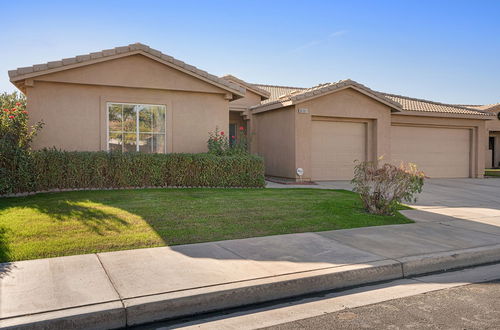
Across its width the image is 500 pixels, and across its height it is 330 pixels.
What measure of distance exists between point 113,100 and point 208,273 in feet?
31.1

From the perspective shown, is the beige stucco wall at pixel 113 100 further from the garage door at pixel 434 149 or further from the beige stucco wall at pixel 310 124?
the garage door at pixel 434 149

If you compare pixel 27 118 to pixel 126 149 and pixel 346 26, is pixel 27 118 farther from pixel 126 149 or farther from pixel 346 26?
pixel 346 26

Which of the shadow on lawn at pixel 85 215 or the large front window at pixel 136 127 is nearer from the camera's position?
the shadow on lawn at pixel 85 215

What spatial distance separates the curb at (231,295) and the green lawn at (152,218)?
2064mm

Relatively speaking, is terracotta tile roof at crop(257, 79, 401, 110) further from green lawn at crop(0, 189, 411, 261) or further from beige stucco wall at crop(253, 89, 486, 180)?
green lawn at crop(0, 189, 411, 261)

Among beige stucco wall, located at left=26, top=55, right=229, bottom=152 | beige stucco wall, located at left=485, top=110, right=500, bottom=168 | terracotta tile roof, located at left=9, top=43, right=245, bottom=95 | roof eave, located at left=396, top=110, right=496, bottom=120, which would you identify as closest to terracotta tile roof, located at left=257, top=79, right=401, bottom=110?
roof eave, located at left=396, top=110, right=496, bottom=120

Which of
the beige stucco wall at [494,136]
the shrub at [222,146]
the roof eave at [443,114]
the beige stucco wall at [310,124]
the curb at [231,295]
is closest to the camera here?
the curb at [231,295]

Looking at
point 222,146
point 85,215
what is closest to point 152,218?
point 85,215

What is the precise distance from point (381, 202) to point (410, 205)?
243 cm

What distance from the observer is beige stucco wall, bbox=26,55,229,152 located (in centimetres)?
1241

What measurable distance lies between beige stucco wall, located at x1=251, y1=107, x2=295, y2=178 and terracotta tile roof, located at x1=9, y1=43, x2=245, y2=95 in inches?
129

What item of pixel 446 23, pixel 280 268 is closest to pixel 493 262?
pixel 280 268

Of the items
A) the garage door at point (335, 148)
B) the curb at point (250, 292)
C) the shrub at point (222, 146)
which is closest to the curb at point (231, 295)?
the curb at point (250, 292)

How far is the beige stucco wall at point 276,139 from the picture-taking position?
16.5 metres
